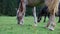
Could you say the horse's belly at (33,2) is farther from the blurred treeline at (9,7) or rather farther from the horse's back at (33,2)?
the blurred treeline at (9,7)

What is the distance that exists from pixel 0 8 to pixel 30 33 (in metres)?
22.2

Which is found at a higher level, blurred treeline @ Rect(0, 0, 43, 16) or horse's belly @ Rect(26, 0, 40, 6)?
horse's belly @ Rect(26, 0, 40, 6)

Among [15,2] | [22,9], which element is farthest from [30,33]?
[15,2]

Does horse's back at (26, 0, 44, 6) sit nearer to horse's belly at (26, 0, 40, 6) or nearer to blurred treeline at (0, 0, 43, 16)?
horse's belly at (26, 0, 40, 6)

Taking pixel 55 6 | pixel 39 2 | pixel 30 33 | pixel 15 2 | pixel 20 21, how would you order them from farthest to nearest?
pixel 15 2
pixel 20 21
pixel 39 2
pixel 55 6
pixel 30 33

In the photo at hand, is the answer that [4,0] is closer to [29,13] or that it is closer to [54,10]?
[29,13]

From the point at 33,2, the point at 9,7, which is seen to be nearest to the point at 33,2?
the point at 33,2

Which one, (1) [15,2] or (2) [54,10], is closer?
(2) [54,10]

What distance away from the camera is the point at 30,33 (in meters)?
8.27

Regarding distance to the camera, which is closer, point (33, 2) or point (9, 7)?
point (33, 2)

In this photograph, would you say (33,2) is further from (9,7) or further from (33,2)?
(9,7)

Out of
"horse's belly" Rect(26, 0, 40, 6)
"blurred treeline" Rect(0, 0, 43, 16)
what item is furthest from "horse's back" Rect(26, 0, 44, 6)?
"blurred treeline" Rect(0, 0, 43, 16)

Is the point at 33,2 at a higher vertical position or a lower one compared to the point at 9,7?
higher

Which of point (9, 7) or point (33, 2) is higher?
point (33, 2)
